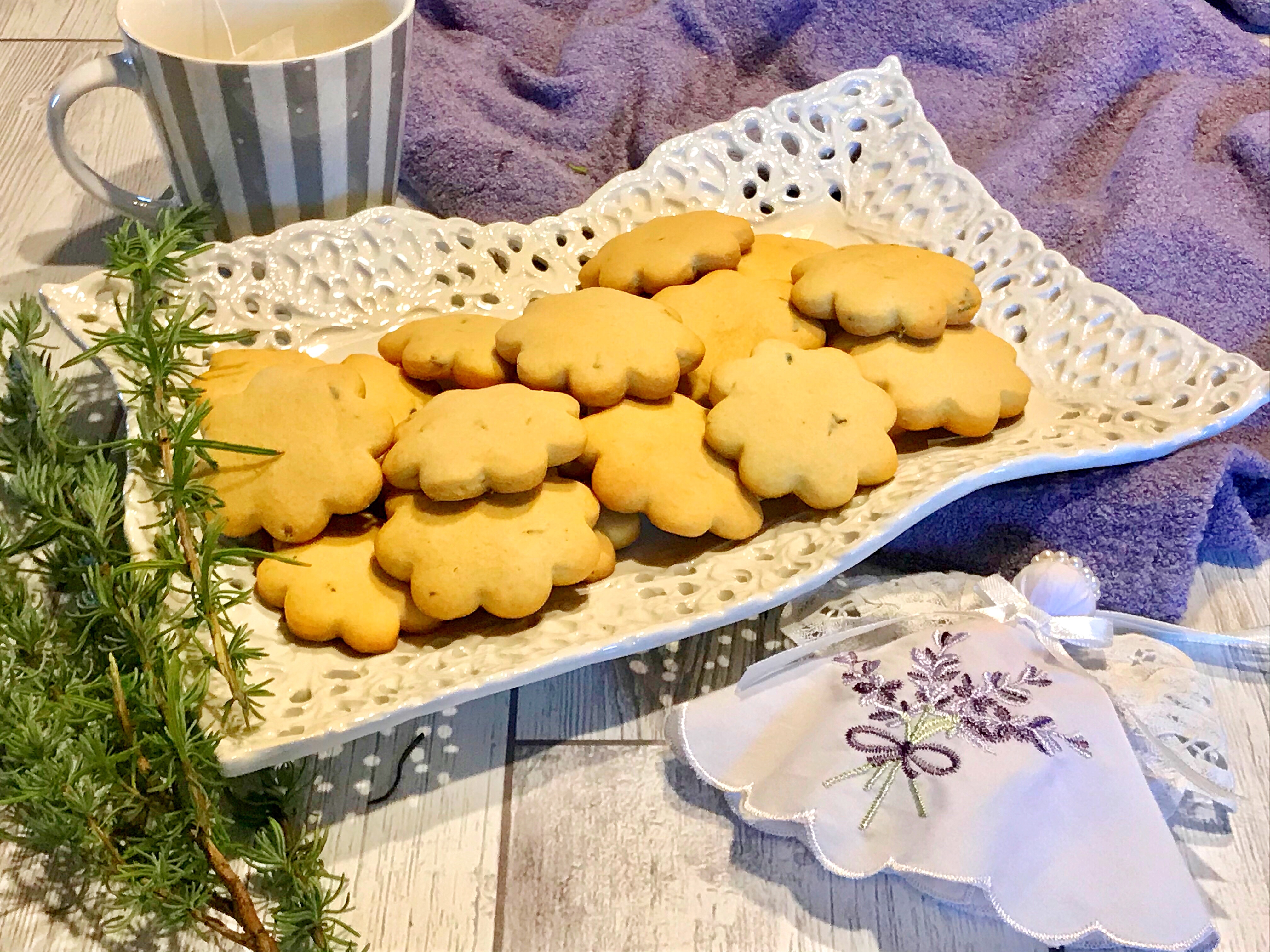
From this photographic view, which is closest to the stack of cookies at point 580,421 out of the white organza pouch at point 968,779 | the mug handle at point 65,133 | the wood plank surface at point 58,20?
the white organza pouch at point 968,779

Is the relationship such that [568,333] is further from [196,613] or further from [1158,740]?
[1158,740]

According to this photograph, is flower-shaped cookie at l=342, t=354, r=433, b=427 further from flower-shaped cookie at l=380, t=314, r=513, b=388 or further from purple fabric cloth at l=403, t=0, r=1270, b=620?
purple fabric cloth at l=403, t=0, r=1270, b=620

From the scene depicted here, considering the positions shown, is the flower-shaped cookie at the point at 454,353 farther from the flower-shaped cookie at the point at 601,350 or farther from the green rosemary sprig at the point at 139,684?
the green rosemary sprig at the point at 139,684

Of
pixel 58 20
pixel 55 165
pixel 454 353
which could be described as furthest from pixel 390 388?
pixel 58 20

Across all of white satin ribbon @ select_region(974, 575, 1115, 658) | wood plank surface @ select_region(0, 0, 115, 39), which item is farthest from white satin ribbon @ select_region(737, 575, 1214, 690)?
wood plank surface @ select_region(0, 0, 115, 39)

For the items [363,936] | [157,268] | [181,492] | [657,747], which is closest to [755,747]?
[657,747]

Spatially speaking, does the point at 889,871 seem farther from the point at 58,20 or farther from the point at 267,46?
the point at 58,20
